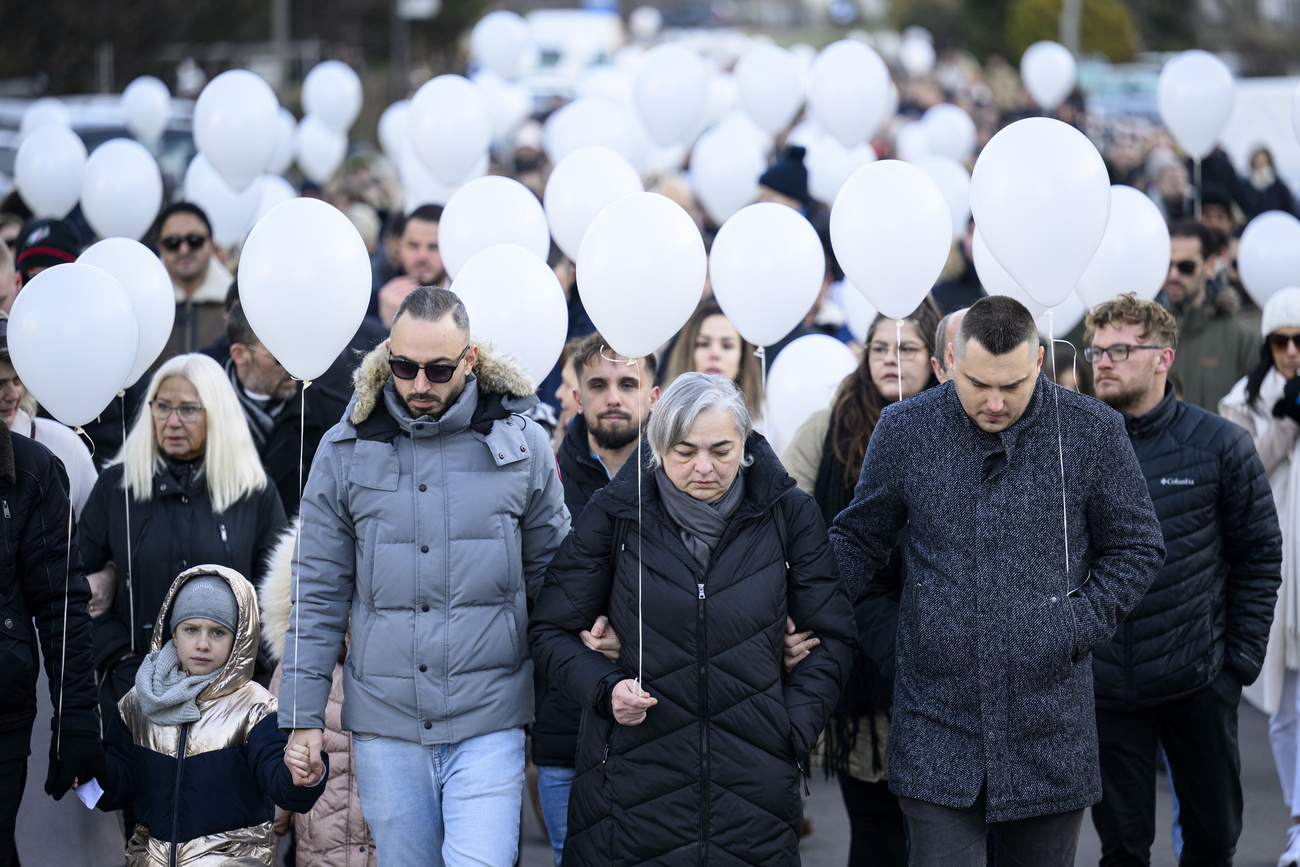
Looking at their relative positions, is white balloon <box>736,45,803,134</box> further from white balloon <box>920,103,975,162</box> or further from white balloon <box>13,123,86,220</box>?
white balloon <box>13,123,86,220</box>

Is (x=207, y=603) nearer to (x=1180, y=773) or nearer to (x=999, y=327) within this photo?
(x=999, y=327)

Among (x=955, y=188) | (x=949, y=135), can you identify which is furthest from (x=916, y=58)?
(x=955, y=188)

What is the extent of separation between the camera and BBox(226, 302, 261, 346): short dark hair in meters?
5.54

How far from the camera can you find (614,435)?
4.52m

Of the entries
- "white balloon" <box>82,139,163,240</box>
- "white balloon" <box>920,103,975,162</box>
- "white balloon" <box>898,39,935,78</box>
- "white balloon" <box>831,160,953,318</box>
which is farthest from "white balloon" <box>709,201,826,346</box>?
"white balloon" <box>898,39,935,78</box>

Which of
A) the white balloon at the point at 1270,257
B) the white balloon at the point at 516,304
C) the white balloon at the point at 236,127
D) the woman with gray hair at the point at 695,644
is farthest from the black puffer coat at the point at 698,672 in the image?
the white balloon at the point at 236,127

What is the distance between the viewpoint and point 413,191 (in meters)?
10.6

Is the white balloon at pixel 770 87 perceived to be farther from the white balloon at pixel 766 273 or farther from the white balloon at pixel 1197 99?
the white balloon at pixel 766 273

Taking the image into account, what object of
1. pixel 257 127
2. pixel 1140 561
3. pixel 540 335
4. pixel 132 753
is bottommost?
pixel 132 753

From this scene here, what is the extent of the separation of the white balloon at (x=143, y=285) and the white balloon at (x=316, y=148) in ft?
26.7

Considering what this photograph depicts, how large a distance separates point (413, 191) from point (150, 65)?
16.3 m

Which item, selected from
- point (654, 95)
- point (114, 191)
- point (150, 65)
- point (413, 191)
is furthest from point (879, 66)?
point (150, 65)

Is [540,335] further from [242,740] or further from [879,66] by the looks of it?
[879,66]

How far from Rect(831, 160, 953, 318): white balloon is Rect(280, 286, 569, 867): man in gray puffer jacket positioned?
163cm
